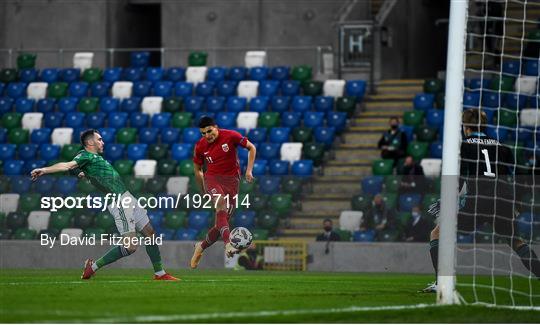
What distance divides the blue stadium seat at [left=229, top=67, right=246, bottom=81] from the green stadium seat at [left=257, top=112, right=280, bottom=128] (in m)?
2.40

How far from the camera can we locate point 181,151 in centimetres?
3008

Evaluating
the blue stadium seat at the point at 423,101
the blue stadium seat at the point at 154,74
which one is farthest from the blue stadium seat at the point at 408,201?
the blue stadium seat at the point at 154,74

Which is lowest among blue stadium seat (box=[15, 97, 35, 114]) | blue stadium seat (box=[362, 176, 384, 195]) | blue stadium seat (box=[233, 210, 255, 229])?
blue stadium seat (box=[233, 210, 255, 229])

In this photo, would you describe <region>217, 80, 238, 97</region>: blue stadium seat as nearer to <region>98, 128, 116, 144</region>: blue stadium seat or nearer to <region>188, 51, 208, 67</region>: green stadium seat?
<region>188, 51, 208, 67</region>: green stadium seat

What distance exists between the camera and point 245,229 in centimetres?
2106

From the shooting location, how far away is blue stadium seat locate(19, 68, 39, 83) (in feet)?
115

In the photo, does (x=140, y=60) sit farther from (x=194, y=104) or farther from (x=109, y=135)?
(x=109, y=135)

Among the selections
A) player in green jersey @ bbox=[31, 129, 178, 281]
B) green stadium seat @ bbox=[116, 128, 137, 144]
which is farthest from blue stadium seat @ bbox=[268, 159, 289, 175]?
player in green jersey @ bbox=[31, 129, 178, 281]

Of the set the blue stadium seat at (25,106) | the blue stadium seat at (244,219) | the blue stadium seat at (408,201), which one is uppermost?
the blue stadium seat at (25,106)

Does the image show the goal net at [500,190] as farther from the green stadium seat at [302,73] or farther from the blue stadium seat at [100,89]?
the blue stadium seat at [100,89]

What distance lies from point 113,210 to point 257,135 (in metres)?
12.9

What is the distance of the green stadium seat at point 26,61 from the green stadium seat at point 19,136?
361cm

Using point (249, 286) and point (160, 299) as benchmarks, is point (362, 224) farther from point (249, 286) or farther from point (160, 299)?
Answer: point (160, 299)

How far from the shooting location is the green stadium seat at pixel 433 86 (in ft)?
99.1
